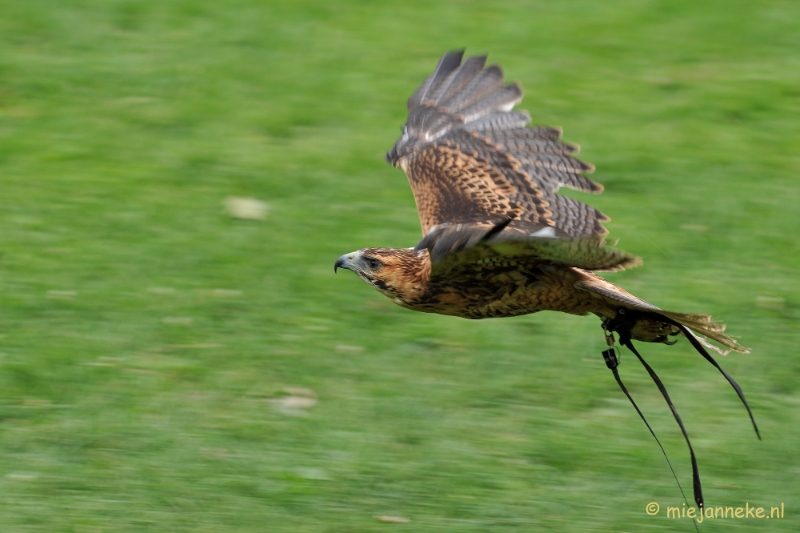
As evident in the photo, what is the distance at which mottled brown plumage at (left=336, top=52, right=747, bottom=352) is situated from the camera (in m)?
4.97

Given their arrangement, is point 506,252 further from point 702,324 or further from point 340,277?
point 340,277

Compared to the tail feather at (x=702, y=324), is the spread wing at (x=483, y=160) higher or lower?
higher

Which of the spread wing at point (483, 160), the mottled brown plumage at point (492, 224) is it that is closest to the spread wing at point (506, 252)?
the mottled brown plumage at point (492, 224)

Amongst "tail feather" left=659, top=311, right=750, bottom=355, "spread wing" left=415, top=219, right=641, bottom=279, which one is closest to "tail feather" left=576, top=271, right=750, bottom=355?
"tail feather" left=659, top=311, right=750, bottom=355

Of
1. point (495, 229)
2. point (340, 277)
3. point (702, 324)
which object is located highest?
point (495, 229)

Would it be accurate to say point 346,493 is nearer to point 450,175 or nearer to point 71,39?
point 450,175

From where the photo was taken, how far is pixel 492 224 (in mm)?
5703

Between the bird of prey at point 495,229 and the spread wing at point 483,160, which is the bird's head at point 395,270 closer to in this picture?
the bird of prey at point 495,229

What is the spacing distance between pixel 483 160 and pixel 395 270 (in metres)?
1.24

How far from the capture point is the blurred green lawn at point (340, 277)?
592cm

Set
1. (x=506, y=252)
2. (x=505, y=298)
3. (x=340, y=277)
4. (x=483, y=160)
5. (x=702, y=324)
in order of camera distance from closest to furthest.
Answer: (x=506, y=252) → (x=702, y=324) → (x=505, y=298) → (x=483, y=160) → (x=340, y=277)

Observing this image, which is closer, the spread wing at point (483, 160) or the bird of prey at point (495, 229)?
the bird of prey at point (495, 229)

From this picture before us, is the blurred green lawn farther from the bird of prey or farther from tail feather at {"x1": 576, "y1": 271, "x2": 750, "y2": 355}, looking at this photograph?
tail feather at {"x1": 576, "y1": 271, "x2": 750, "y2": 355}

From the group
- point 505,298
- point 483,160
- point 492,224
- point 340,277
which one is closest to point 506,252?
point 505,298
